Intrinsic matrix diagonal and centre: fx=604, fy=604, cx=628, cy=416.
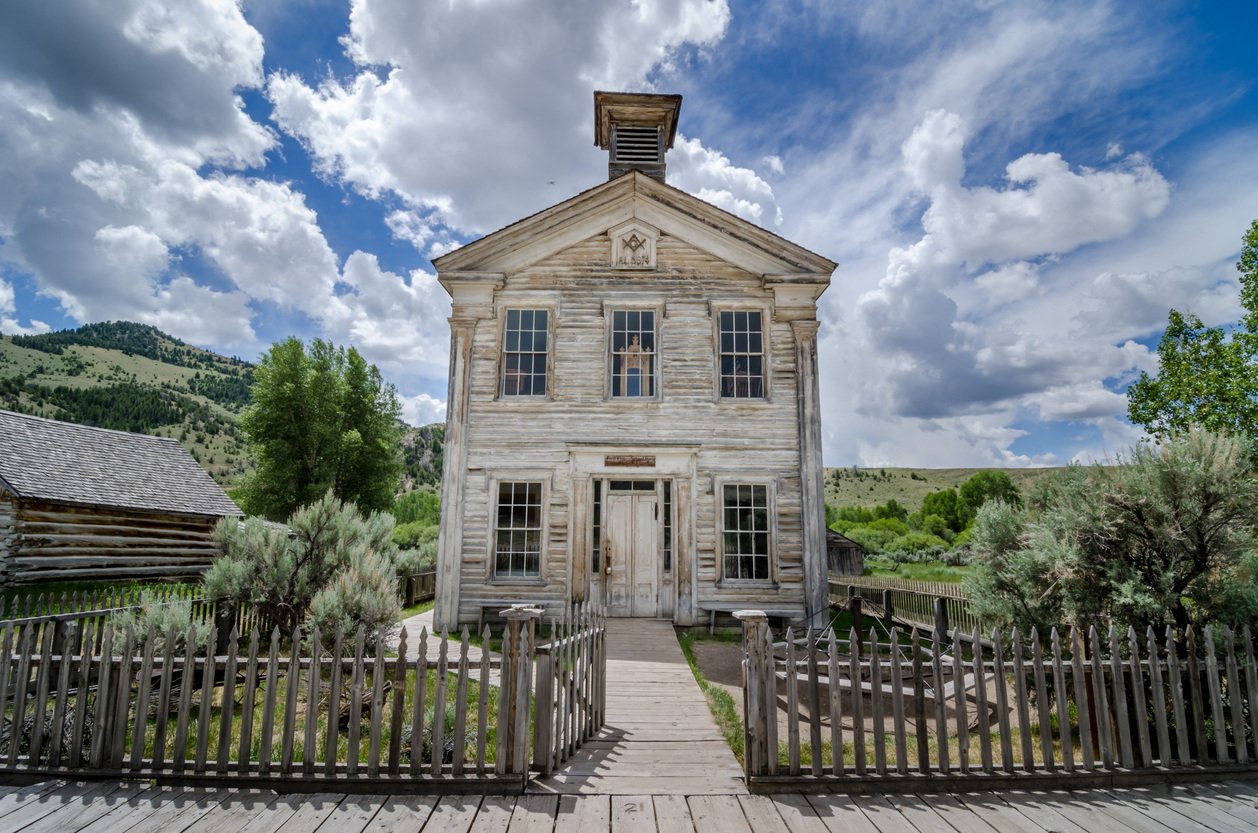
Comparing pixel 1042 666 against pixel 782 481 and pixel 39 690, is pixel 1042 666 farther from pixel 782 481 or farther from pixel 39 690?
pixel 39 690

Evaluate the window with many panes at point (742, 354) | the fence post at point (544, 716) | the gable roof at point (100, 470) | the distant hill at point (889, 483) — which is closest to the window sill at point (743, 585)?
the window with many panes at point (742, 354)

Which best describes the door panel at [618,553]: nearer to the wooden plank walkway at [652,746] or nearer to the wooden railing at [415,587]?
the wooden plank walkway at [652,746]

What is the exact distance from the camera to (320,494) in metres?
28.2

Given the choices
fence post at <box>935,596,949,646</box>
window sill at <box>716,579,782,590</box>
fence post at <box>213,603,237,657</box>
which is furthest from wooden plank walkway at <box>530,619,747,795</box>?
fence post at <box>935,596,949,646</box>

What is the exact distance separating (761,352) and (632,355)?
2.70 metres

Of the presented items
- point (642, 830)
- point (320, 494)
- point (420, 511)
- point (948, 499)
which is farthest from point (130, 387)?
point (642, 830)

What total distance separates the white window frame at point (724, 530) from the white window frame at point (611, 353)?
2.21 metres

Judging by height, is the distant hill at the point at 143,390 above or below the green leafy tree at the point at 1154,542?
above

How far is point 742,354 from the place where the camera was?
12.6 m

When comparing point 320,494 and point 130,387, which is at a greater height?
point 130,387

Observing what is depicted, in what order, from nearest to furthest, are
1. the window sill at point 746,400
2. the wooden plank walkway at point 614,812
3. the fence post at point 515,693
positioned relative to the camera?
the wooden plank walkway at point 614,812
the fence post at point 515,693
the window sill at point 746,400

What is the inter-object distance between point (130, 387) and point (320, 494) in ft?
391

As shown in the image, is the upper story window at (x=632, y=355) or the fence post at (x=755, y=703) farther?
the upper story window at (x=632, y=355)

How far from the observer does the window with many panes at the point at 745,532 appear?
11.9 m
